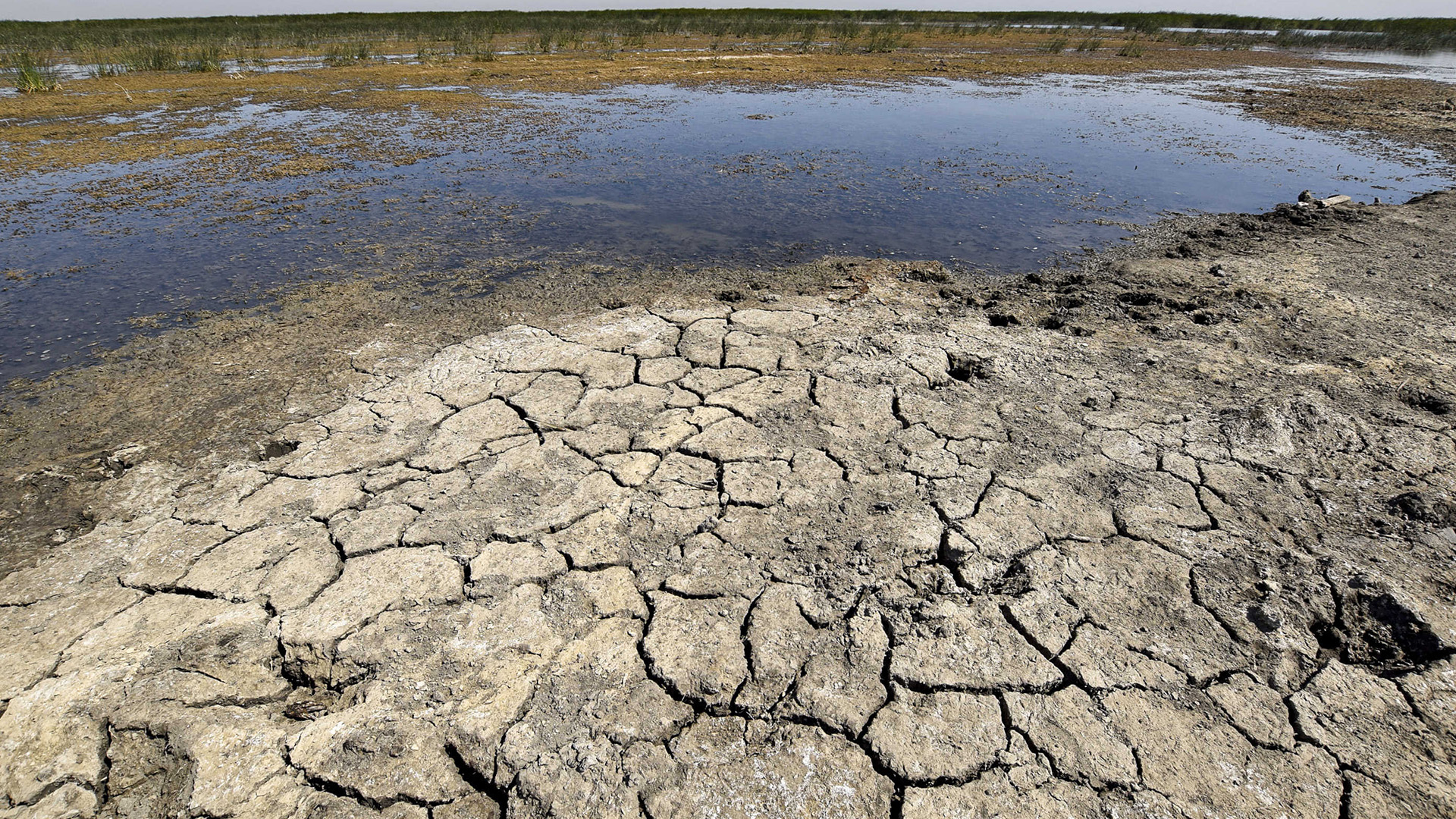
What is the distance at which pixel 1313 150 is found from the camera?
10.3 meters

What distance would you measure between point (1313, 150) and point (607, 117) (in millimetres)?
12277

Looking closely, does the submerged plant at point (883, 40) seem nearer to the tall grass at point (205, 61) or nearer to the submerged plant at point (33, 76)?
the tall grass at point (205, 61)

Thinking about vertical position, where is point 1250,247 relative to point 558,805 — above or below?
above

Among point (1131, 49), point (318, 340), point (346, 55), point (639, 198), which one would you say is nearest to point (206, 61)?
point (346, 55)

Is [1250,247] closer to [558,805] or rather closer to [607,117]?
[558,805]

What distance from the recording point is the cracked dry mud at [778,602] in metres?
1.85

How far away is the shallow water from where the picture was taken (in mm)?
5504

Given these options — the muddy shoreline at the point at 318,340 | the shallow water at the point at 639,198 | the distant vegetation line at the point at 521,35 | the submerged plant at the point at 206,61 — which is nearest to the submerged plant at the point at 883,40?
the distant vegetation line at the point at 521,35

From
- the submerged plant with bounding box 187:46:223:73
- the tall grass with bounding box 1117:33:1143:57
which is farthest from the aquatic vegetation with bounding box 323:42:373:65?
the tall grass with bounding box 1117:33:1143:57

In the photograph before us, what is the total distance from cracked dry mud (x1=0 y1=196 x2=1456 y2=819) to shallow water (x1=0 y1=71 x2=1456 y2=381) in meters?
2.54

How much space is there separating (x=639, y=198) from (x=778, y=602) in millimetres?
6339

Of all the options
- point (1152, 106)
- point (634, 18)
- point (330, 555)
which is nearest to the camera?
point (330, 555)

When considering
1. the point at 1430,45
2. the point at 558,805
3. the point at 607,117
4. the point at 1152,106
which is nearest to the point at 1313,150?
the point at 1152,106

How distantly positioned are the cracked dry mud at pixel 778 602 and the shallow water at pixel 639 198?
254 centimetres
